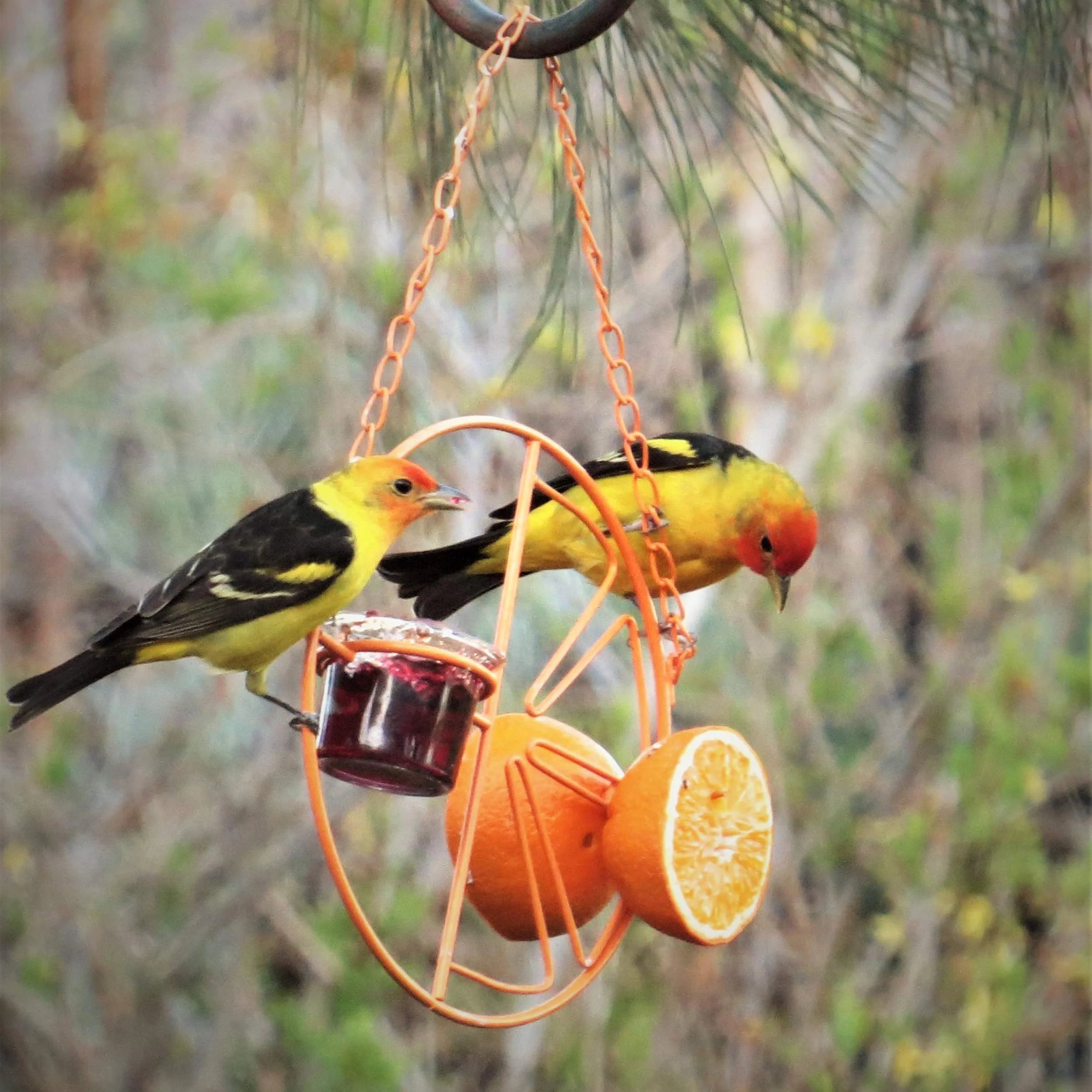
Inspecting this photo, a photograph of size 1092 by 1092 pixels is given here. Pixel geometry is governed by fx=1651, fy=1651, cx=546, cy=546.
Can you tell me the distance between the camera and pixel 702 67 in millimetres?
2762

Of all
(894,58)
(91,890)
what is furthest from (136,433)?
(894,58)

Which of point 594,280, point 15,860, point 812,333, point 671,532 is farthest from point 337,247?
point 594,280

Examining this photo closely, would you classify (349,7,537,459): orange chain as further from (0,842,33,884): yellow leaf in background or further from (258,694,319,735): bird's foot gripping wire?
(0,842,33,884): yellow leaf in background

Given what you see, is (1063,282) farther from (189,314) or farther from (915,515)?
(189,314)

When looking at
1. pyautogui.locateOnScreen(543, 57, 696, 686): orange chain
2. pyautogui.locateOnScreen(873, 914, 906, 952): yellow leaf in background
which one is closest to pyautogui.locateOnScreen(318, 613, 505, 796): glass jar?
pyautogui.locateOnScreen(543, 57, 696, 686): orange chain

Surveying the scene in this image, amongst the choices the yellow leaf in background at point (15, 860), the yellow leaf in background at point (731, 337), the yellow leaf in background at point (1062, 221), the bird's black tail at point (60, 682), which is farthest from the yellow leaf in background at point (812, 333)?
the bird's black tail at point (60, 682)

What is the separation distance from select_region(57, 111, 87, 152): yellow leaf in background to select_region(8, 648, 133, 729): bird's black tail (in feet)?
11.6

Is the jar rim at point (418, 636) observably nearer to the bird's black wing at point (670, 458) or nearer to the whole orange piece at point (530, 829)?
the whole orange piece at point (530, 829)

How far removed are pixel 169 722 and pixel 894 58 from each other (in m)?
3.19

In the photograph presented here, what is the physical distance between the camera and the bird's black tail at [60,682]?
2383 mm

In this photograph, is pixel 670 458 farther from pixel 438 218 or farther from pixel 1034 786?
pixel 1034 786

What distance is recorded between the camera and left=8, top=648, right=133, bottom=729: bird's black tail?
7.82 feet

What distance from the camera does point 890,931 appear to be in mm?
5270

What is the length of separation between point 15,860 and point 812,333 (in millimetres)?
2938
